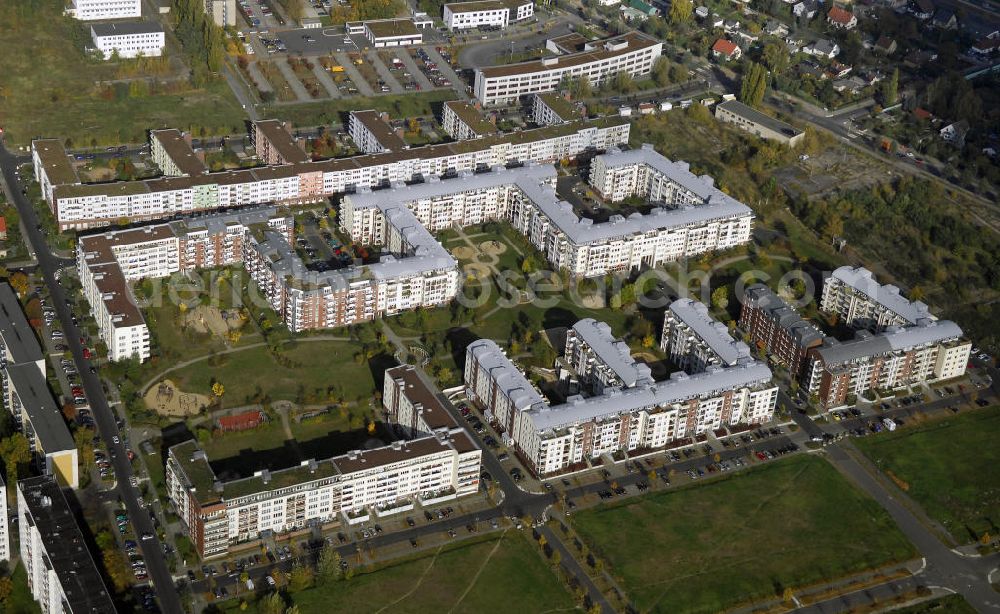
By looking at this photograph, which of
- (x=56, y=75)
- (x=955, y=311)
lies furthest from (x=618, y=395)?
(x=56, y=75)

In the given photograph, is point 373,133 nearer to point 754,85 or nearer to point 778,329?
point 754,85

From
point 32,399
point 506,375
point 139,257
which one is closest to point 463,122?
point 139,257

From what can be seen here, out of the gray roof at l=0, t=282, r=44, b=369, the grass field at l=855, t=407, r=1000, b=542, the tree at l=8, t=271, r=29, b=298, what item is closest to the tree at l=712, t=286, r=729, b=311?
→ the grass field at l=855, t=407, r=1000, b=542

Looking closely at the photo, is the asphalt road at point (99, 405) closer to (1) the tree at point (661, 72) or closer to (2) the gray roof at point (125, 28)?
(2) the gray roof at point (125, 28)

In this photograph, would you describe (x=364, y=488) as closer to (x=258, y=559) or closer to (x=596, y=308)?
(x=258, y=559)

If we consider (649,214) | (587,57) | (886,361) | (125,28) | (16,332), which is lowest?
(886,361)
